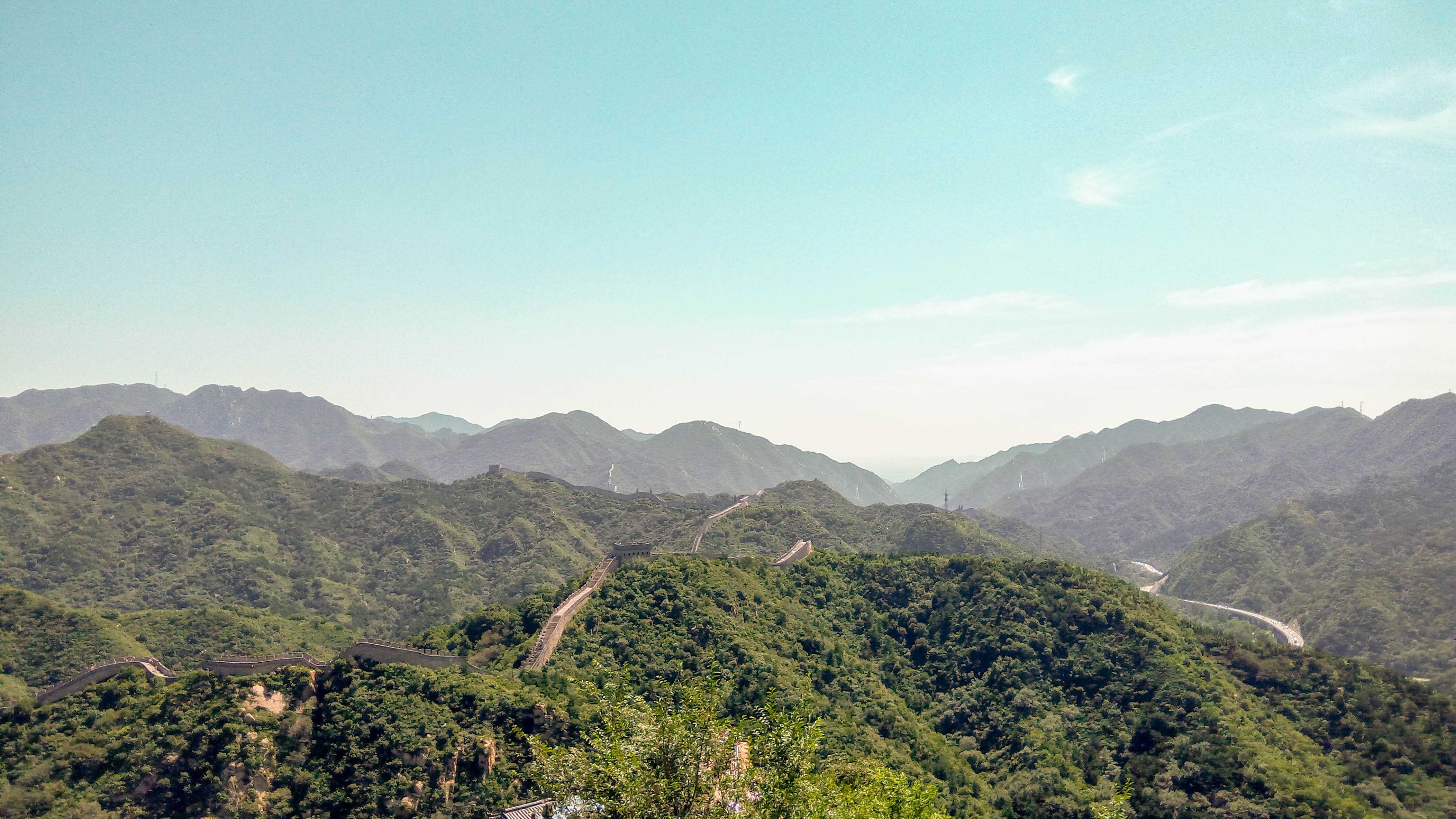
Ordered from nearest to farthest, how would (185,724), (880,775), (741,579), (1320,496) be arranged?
(880,775) < (185,724) < (741,579) < (1320,496)

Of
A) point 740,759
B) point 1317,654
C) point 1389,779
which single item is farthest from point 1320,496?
point 740,759

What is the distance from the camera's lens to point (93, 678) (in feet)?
186

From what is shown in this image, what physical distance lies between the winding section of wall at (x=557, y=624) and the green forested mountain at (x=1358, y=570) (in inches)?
3637

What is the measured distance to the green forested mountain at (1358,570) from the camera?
10662 cm

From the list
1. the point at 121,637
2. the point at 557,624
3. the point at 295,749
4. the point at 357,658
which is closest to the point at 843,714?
the point at 557,624

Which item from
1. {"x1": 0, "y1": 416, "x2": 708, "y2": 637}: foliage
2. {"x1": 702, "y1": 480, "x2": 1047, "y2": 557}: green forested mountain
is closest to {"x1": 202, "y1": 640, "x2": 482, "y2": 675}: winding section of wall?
{"x1": 0, "y1": 416, "x2": 708, "y2": 637}: foliage

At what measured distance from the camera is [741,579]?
7800 cm

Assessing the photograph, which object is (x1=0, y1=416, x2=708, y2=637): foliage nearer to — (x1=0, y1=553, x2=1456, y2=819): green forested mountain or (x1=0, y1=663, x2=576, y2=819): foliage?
(x1=0, y1=553, x2=1456, y2=819): green forested mountain

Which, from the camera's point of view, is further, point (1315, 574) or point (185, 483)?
point (185, 483)

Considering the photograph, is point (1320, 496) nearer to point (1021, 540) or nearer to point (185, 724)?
point (1021, 540)

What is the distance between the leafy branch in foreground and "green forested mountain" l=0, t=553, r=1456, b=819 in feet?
30.1

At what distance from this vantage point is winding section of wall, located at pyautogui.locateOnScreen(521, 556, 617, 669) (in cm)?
5841

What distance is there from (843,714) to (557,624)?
23.0m

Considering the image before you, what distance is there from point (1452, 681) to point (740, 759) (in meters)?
100
